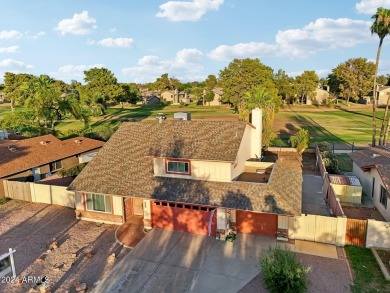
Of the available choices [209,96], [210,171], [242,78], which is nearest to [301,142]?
[210,171]

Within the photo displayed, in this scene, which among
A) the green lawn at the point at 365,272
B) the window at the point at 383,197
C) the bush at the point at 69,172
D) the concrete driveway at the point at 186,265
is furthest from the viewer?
the bush at the point at 69,172

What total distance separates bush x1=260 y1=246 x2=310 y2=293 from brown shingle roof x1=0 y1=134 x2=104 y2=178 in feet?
79.3

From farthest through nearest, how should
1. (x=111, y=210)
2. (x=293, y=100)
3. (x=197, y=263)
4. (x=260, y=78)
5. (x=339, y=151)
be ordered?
(x=293, y=100)
(x=260, y=78)
(x=339, y=151)
(x=111, y=210)
(x=197, y=263)

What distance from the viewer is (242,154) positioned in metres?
22.7

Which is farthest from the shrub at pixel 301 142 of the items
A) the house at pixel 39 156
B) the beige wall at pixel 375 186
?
the house at pixel 39 156

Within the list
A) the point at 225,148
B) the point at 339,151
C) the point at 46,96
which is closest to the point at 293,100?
the point at 339,151

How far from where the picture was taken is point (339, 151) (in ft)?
147

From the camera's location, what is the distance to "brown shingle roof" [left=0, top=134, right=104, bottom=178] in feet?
93.0

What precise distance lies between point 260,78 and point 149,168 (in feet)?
243

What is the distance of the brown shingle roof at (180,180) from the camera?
17984 mm

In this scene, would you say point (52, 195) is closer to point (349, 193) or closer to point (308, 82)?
point (349, 193)

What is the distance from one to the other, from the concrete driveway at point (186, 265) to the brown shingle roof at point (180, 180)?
245 cm

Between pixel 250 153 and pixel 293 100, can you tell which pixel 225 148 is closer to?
pixel 250 153

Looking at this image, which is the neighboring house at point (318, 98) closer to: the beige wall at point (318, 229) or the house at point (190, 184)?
the house at point (190, 184)
